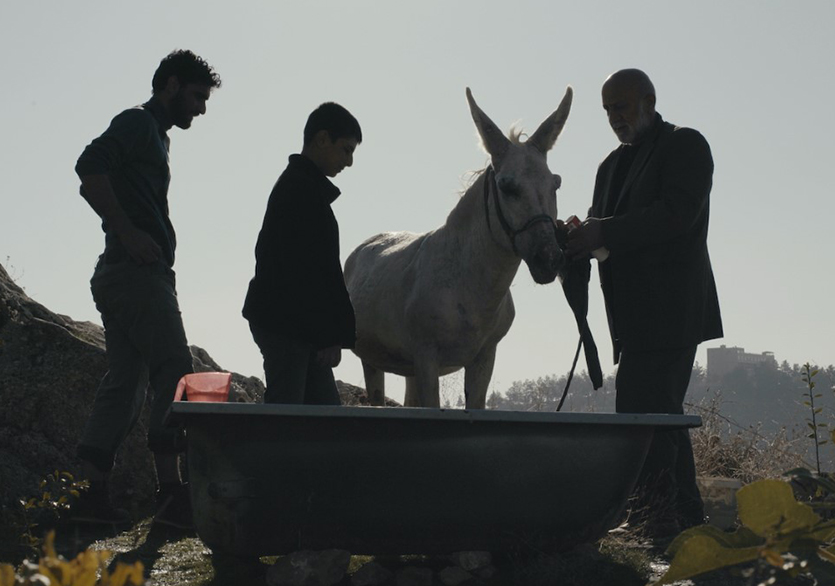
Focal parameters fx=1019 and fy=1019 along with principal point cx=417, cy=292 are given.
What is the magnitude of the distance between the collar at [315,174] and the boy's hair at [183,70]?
0.84 meters

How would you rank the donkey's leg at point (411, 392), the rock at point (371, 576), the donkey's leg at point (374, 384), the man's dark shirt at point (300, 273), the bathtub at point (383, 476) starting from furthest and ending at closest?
the donkey's leg at point (374, 384), the donkey's leg at point (411, 392), the man's dark shirt at point (300, 273), the rock at point (371, 576), the bathtub at point (383, 476)

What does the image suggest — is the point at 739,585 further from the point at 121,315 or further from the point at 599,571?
the point at 121,315

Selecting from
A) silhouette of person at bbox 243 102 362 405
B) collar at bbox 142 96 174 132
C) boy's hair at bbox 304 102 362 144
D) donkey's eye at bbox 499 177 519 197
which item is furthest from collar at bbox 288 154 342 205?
donkey's eye at bbox 499 177 519 197

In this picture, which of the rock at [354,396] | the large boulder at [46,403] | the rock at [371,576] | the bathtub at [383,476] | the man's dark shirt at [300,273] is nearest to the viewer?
the bathtub at [383,476]

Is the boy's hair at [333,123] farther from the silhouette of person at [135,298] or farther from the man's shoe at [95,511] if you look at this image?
the man's shoe at [95,511]

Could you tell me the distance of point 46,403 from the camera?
629 cm

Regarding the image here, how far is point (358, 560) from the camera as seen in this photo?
Result: 4559 millimetres

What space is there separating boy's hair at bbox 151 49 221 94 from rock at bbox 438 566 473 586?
3.07 m

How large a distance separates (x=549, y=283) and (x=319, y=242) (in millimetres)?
1347

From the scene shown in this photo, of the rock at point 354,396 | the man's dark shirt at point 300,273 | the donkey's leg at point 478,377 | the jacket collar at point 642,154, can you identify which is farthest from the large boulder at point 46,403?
the rock at point 354,396

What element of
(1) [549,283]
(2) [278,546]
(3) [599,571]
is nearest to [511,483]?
(3) [599,571]

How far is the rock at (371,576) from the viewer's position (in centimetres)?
396

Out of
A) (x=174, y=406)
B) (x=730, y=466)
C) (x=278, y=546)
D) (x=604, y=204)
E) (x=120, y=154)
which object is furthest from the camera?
(x=730, y=466)

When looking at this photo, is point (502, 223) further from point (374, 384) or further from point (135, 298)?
point (374, 384)
